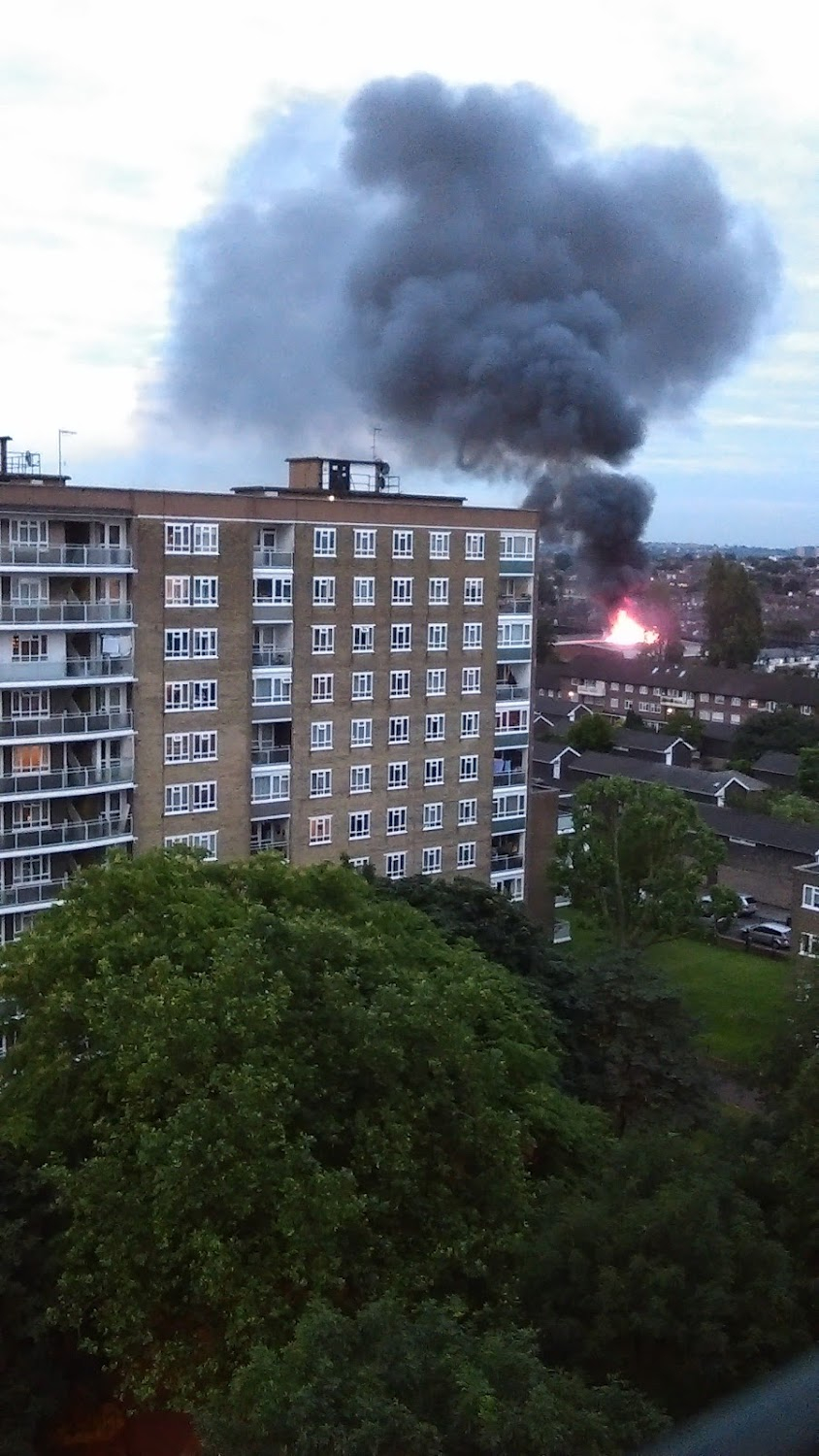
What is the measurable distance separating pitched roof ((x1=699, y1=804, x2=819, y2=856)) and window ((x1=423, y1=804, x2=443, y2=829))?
12.2 m

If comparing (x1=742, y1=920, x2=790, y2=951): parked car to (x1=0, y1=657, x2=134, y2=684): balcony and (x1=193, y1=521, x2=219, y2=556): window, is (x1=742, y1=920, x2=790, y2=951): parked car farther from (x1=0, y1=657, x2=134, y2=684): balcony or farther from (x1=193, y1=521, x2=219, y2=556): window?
(x1=0, y1=657, x2=134, y2=684): balcony

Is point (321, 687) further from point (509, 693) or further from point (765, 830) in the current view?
point (765, 830)

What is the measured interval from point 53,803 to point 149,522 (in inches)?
211

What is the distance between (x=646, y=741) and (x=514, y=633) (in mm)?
28457

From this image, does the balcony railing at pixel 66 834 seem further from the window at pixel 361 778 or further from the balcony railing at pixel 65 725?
the window at pixel 361 778

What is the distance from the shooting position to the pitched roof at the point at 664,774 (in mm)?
48188

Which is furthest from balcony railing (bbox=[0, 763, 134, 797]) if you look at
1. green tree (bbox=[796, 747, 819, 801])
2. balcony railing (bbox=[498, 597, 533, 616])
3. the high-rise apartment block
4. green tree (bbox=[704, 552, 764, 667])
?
green tree (bbox=[704, 552, 764, 667])

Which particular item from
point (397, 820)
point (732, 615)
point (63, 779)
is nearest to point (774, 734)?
point (732, 615)

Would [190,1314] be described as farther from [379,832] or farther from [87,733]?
[379,832]

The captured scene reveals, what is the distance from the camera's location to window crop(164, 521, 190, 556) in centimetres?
2431

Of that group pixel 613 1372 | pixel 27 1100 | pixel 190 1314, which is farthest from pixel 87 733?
pixel 613 1372

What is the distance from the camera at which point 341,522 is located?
26.6 m

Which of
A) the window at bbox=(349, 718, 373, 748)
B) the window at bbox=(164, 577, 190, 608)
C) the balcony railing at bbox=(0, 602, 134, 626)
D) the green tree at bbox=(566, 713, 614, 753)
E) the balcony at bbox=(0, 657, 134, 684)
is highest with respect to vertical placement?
the window at bbox=(164, 577, 190, 608)

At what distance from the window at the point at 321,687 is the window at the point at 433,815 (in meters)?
3.52
